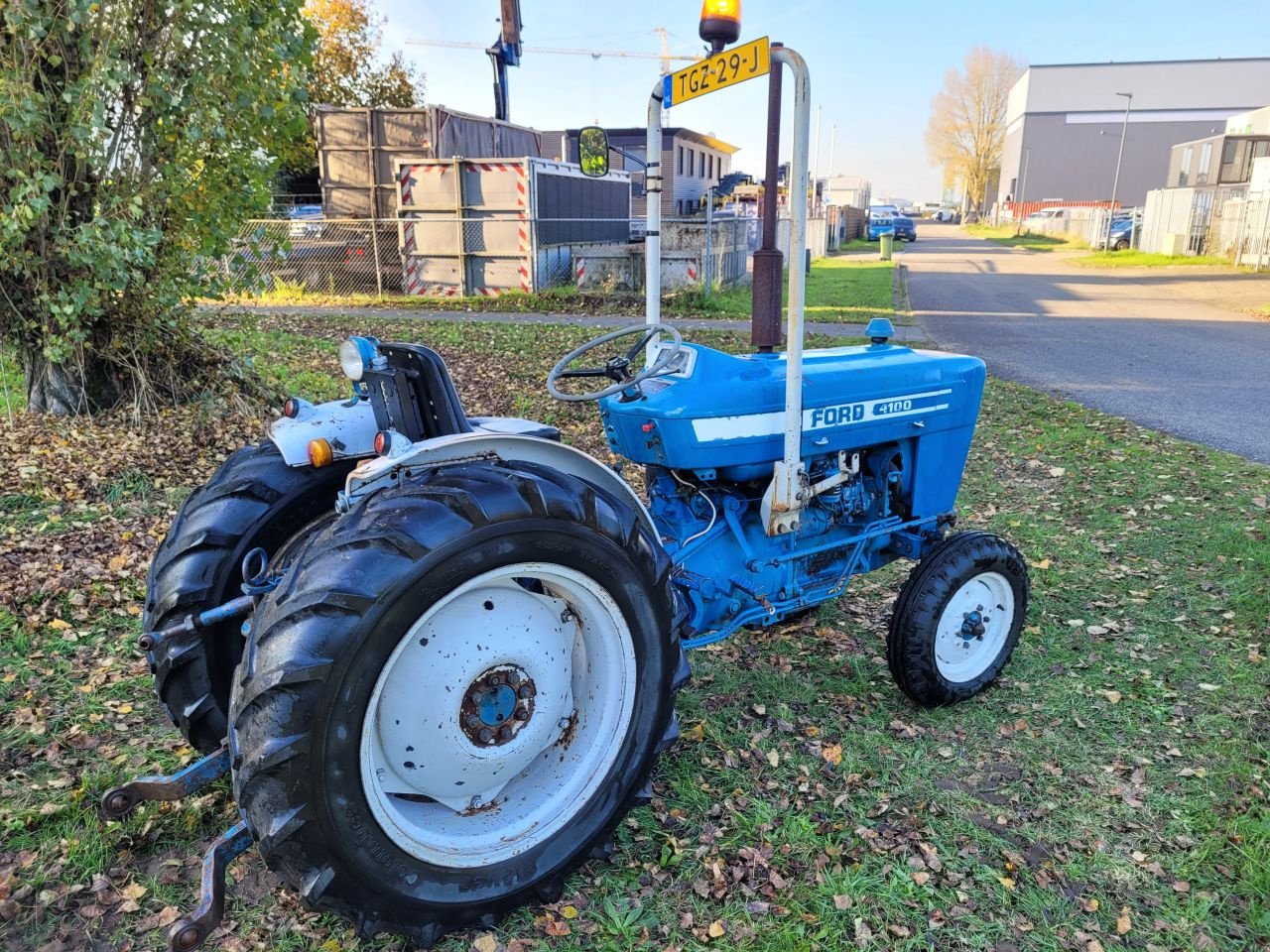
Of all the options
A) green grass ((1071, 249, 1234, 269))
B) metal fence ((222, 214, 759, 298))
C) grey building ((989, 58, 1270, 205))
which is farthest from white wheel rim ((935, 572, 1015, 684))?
grey building ((989, 58, 1270, 205))

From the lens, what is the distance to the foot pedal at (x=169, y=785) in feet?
7.16

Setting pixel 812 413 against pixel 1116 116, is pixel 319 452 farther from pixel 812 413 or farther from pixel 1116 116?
pixel 1116 116

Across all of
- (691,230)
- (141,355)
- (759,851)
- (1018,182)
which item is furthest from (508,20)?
(1018,182)

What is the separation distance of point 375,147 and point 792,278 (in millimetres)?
15061

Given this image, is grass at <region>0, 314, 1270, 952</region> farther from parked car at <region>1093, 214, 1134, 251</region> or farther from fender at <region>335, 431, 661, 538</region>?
parked car at <region>1093, 214, 1134, 251</region>

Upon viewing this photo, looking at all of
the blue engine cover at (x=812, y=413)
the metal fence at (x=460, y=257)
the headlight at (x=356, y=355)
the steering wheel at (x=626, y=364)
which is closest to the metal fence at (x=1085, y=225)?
the metal fence at (x=460, y=257)

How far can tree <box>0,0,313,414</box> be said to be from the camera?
504 centimetres

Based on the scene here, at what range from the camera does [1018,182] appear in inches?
2584

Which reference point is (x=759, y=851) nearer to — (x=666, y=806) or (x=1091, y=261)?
(x=666, y=806)

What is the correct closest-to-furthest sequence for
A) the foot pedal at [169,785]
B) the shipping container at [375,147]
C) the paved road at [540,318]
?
the foot pedal at [169,785] < the paved road at [540,318] < the shipping container at [375,147]

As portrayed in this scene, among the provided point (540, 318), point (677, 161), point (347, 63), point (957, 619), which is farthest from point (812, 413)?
point (677, 161)

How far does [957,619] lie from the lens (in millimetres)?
3326

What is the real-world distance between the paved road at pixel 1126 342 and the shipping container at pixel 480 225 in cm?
662

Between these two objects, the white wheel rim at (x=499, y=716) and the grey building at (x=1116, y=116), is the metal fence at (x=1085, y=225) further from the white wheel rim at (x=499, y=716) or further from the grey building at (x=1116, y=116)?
the white wheel rim at (x=499, y=716)
